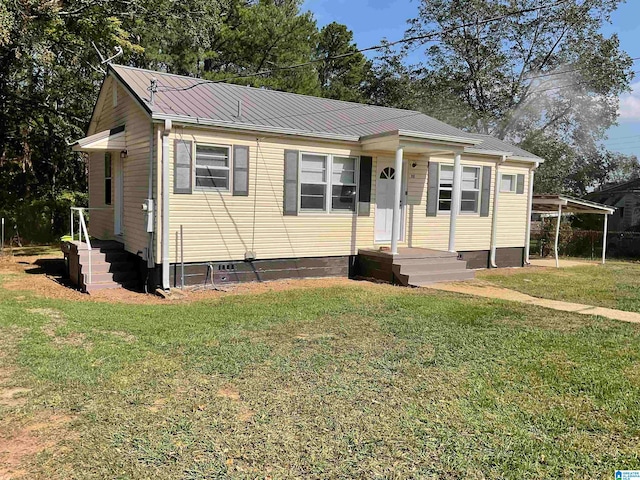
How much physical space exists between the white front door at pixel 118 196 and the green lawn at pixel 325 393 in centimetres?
450

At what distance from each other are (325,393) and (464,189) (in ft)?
32.4

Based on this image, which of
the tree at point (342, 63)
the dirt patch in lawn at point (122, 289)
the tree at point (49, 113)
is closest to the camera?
the dirt patch in lawn at point (122, 289)

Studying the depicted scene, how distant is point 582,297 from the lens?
930cm

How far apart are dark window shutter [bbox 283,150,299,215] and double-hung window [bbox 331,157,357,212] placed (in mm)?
928

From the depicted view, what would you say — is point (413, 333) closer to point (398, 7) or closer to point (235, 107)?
point (235, 107)

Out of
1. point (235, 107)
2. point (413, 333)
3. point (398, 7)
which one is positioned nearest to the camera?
point (413, 333)

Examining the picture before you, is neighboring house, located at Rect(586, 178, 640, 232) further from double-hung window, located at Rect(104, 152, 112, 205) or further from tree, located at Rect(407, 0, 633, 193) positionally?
double-hung window, located at Rect(104, 152, 112, 205)

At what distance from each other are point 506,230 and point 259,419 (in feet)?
39.4

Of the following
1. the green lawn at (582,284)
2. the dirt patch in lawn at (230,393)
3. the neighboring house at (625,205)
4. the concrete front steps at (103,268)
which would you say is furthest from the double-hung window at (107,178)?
the neighboring house at (625,205)

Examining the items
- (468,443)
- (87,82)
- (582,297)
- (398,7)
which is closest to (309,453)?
(468,443)

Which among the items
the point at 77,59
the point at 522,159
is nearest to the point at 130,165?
the point at 77,59

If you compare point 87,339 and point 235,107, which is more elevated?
point 235,107

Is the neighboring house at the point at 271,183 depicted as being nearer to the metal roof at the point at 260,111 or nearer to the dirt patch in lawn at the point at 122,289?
the metal roof at the point at 260,111

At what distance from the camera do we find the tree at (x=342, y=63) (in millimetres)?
30530
